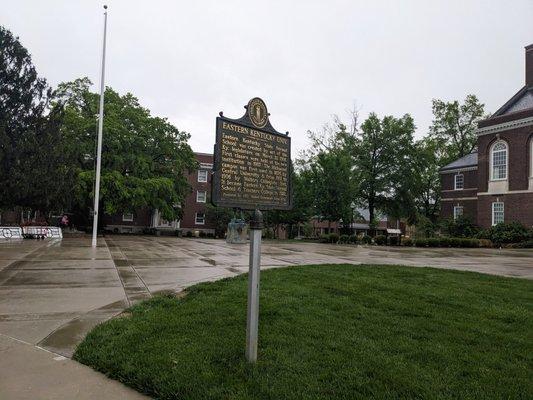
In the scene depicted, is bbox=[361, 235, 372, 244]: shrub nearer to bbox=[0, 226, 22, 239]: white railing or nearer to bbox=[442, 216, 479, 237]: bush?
bbox=[442, 216, 479, 237]: bush

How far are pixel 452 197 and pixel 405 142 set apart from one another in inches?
299

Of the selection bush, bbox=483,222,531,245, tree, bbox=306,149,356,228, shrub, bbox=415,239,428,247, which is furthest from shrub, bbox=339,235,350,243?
bush, bbox=483,222,531,245

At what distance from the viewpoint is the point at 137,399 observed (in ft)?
→ 12.7

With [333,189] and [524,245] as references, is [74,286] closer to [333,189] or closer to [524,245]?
[333,189]

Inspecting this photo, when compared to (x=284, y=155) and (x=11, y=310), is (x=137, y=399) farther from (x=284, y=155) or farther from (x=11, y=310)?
(x=11, y=310)

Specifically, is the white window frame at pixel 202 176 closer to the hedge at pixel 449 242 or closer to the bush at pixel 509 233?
the hedge at pixel 449 242

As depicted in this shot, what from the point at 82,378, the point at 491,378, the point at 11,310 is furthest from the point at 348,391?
the point at 11,310

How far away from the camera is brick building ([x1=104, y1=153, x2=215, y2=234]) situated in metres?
52.6

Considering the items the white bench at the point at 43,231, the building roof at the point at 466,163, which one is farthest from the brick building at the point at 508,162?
the white bench at the point at 43,231

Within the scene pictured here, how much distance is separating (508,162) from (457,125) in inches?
1018

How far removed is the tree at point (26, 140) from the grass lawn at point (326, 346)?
61.4ft

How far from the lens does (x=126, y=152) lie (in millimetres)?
39781

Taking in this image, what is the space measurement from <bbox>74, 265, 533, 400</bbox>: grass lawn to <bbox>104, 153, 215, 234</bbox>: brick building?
44698 mm

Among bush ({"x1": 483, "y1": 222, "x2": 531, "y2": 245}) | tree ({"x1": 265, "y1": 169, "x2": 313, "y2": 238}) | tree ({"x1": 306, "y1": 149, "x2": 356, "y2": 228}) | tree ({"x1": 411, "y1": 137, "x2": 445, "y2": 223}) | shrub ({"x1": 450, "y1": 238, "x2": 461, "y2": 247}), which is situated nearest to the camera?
shrub ({"x1": 450, "y1": 238, "x2": 461, "y2": 247})
